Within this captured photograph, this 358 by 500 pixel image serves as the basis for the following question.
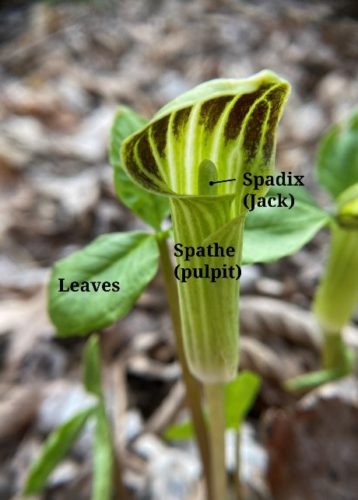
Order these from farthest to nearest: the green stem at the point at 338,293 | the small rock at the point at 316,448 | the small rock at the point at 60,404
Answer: the small rock at the point at 60,404 → the small rock at the point at 316,448 → the green stem at the point at 338,293

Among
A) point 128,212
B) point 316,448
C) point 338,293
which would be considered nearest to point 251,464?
point 316,448

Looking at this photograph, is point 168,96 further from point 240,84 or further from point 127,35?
point 240,84

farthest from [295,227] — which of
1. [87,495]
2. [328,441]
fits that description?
[87,495]

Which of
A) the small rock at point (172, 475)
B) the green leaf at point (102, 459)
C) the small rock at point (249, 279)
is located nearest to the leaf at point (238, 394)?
the green leaf at point (102, 459)

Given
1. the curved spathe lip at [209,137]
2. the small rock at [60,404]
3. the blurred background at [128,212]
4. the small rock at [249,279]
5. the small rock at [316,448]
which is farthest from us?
the small rock at [249,279]

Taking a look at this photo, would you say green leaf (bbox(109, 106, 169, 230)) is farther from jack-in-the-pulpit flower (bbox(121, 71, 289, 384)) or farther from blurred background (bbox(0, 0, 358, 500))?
blurred background (bbox(0, 0, 358, 500))

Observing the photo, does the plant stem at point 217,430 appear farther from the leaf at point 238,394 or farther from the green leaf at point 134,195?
the green leaf at point 134,195

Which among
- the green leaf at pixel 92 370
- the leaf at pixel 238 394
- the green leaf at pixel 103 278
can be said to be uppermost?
the green leaf at pixel 103 278
